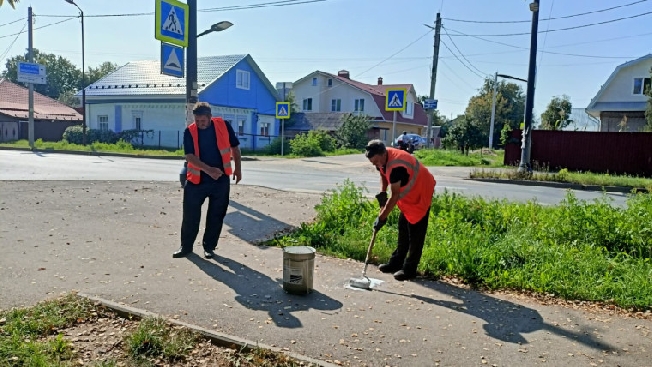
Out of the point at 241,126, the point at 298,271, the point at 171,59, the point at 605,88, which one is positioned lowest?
the point at 298,271

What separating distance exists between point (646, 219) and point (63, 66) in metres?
98.5

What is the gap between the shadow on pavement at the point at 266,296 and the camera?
450 centimetres

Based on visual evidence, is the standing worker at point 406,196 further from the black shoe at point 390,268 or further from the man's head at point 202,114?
the man's head at point 202,114

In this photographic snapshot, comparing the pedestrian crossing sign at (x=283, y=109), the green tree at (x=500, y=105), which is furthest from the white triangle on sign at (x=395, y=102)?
the green tree at (x=500, y=105)

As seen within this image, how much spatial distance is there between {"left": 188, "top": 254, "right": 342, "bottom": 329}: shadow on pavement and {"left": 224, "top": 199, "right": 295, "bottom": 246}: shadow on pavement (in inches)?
66.2

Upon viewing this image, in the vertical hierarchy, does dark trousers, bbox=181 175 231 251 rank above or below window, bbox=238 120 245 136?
below

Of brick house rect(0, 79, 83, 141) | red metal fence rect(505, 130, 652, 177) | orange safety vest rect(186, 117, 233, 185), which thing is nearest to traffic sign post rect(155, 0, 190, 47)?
orange safety vest rect(186, 117, 233, 185)

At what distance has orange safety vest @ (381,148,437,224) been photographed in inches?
210

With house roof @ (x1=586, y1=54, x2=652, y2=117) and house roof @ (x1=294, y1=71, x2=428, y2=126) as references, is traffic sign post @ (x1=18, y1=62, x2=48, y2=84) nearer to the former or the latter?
house roof @ (x1=294, y1=71, x2=428, y2=126)

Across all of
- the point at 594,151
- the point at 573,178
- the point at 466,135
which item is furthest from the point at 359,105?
the point at 573,178

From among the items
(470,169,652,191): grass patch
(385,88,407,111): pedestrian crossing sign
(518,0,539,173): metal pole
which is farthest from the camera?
(518,0,539,173): metal pole

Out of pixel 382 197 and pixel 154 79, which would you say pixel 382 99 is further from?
pixel 382 197

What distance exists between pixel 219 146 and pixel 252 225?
2581 millimetres

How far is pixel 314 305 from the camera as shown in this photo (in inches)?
187
